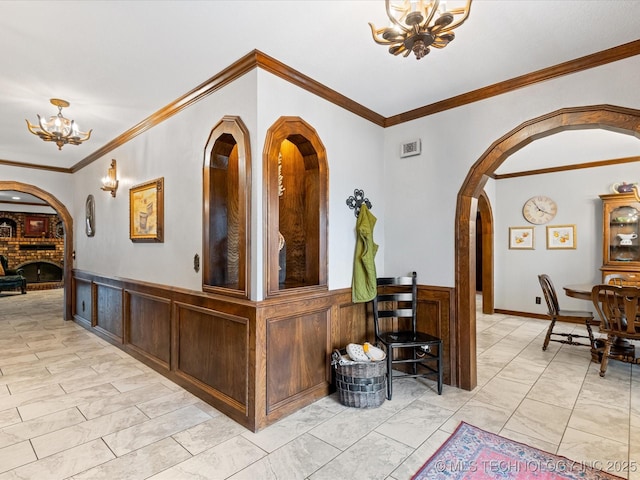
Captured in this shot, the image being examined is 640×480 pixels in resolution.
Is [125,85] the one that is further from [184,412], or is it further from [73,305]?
[73,305]

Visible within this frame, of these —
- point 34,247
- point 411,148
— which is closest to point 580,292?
point 411,148

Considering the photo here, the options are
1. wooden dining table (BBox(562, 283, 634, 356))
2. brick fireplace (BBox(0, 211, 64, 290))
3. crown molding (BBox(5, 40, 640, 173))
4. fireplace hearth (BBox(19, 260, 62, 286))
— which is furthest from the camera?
fireplace hearth (BBox(19, 260, 62, 286))

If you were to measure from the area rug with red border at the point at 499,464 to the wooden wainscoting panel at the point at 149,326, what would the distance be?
8.49ft

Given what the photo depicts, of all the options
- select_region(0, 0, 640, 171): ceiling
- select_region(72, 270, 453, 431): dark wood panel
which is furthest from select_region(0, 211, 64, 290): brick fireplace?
select_region(72, 270, 453, 431): dark wood panel

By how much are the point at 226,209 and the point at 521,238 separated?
5719mm

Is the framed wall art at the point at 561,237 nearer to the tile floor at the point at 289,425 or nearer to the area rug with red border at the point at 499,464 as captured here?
the tile floor at the point at 289,425

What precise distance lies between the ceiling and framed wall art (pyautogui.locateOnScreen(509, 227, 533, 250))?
4297 millimetres

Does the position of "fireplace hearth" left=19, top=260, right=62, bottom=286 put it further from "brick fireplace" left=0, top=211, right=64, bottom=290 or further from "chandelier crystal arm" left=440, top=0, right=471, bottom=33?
"chandelier crystal arm" left=440, top=0, right=471, bottom=33

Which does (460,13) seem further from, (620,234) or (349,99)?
(620,234)

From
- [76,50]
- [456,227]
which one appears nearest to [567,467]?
[456,227]

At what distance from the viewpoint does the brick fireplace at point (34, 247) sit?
10.2 metres

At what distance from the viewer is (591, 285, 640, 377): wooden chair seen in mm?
3293

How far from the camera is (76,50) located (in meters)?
2.47

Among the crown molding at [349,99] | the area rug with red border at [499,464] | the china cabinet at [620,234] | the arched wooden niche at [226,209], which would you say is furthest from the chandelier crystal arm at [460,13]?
the china cabinet at [620,234]
